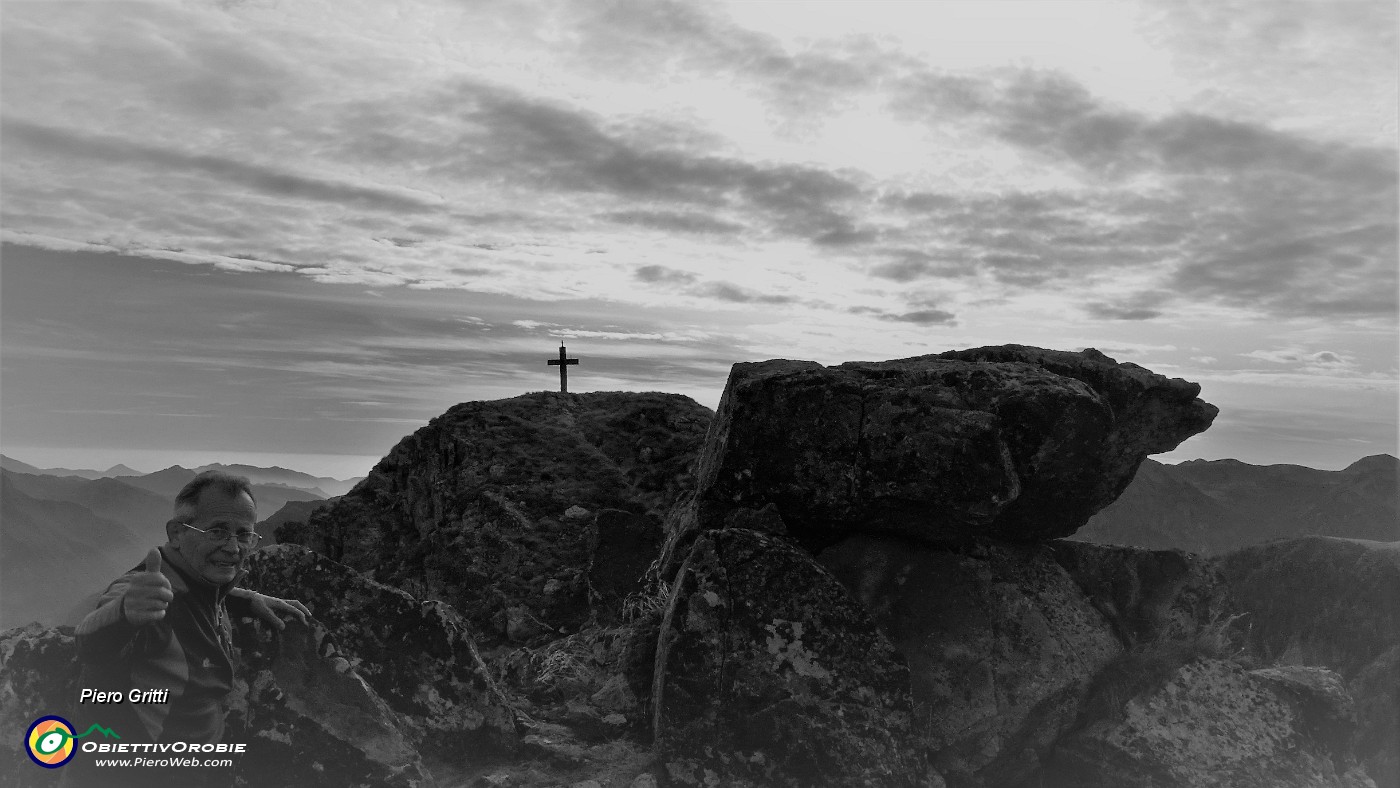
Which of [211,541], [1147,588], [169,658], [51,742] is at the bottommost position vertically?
[51,742]

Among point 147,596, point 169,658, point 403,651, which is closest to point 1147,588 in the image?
point 403,651

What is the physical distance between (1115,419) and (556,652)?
7778 mm

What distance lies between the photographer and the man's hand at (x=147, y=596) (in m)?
7.39

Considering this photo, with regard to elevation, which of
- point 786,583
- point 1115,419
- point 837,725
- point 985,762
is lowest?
point 985,762

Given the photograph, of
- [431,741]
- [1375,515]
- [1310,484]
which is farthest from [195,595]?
[1310,484]

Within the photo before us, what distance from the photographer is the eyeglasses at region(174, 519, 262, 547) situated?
25.1ft

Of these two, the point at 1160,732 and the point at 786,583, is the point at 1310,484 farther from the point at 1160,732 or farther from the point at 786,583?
the point at 786,583

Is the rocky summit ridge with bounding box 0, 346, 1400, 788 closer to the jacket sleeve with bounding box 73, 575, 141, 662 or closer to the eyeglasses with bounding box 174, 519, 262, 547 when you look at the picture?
the jacket sleeve with bounding box 73, 575, 141, 662

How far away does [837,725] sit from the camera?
9.83 meters

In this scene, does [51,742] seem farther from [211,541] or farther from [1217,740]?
[1217,740]

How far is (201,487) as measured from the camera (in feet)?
25.4

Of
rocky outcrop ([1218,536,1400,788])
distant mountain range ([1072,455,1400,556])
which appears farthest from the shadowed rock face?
distant mountain range ([1072,455,1400,556])

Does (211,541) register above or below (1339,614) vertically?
above

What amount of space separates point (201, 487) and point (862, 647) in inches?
251
